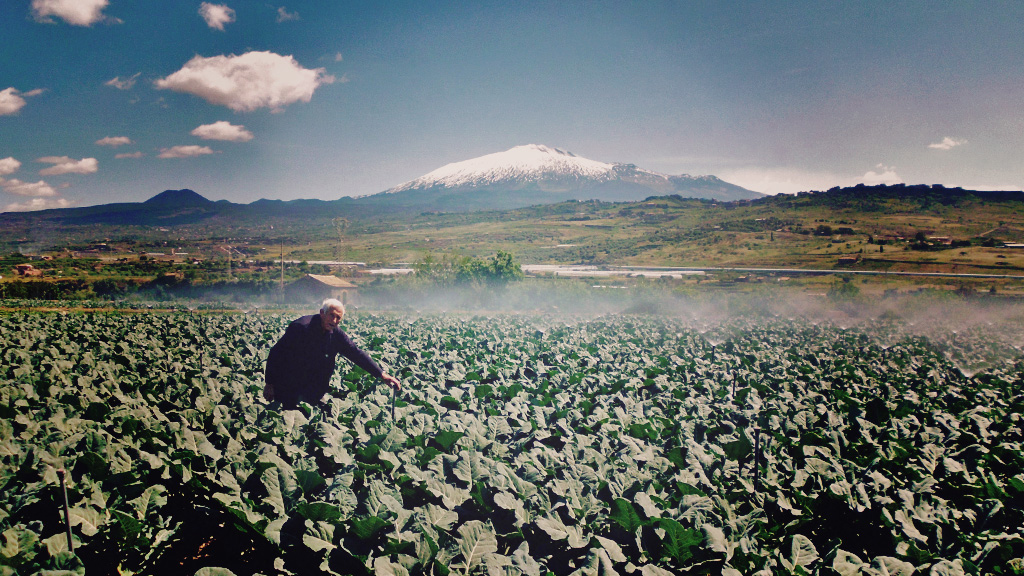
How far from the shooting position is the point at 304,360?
7551mm

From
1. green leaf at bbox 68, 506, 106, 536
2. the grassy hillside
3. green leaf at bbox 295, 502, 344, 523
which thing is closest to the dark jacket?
green leaf at bbox 68, 506, 106, 536

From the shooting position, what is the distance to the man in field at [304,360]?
7.48 metres

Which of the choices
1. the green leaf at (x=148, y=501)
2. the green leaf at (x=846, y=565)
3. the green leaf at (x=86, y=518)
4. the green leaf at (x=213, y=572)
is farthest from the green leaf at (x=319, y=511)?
the green leaf at (x=846, y=565)

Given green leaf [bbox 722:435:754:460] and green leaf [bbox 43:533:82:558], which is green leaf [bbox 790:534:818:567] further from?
green leaf [bbox 43:533:82:558]

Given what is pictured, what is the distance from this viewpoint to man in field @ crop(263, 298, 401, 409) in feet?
24.6

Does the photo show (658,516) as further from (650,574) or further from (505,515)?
(505,515)

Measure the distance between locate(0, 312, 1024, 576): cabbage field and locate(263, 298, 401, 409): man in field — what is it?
55 cm

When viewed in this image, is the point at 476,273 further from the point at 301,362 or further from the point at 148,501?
the point at 148,501

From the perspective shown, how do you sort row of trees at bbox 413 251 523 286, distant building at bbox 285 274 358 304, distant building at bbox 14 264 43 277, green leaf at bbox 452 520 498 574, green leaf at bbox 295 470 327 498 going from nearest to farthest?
1. green leaf at bbox 452 520 498 574
2. green leaf at bbox 295 470 327 498
3. distant building at bbox 14 264 43 277
4. distant building at bbox 285 274 358 304
5. row of trees at bbox 413 251 523 286

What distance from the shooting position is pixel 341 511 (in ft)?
13.1

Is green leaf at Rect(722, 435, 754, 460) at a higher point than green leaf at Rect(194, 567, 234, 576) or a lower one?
lower

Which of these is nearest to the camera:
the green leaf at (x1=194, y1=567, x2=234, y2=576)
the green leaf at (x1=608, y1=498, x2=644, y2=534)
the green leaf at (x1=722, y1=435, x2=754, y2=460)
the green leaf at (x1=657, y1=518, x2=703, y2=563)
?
the green leaf at (x1=194, y1=567, x2=234, y2=576)

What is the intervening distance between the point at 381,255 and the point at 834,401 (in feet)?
580

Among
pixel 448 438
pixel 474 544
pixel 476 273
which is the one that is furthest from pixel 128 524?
pixel 476 273
